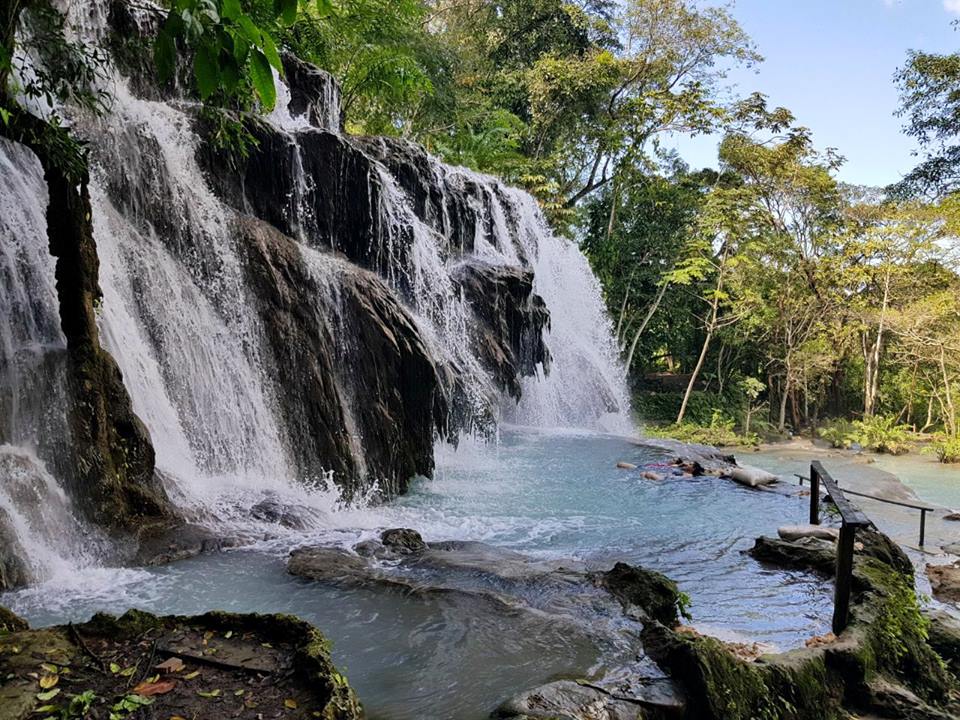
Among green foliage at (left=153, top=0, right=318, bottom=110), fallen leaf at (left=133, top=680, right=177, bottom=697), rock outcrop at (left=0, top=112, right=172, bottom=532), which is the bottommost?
fallen leaf at (left=133, top=680, right=177, bottom=697)

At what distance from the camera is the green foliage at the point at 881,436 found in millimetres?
22766

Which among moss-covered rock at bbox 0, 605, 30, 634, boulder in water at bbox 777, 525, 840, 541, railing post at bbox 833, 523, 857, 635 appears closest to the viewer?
moss-covered rock at bbox 0, 605, 30, 634

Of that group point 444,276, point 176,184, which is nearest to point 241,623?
point 176,184

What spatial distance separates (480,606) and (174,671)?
106 inches

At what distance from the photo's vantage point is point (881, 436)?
2383 centimetres

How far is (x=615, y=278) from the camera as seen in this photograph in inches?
1078

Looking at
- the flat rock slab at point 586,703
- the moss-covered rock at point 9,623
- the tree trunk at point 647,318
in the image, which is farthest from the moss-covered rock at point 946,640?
the tree trunk at point 647,318

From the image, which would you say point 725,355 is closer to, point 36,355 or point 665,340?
point 665,340

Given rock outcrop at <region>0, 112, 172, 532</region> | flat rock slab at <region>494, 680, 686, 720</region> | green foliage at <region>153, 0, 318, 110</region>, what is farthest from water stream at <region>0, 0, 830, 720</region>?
green foliage at <region>153, 0, 318, 110</region>

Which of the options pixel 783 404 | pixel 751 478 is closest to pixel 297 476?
pixel 751 478

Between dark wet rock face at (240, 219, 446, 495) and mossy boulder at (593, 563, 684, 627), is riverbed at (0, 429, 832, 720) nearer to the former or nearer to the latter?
mossy boulder at (593, 563, 684, 627)

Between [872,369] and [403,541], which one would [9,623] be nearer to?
Answer: [403,541]

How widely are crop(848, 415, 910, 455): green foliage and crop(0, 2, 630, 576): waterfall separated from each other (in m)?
15.9

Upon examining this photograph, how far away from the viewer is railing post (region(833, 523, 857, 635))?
4.88 metres
